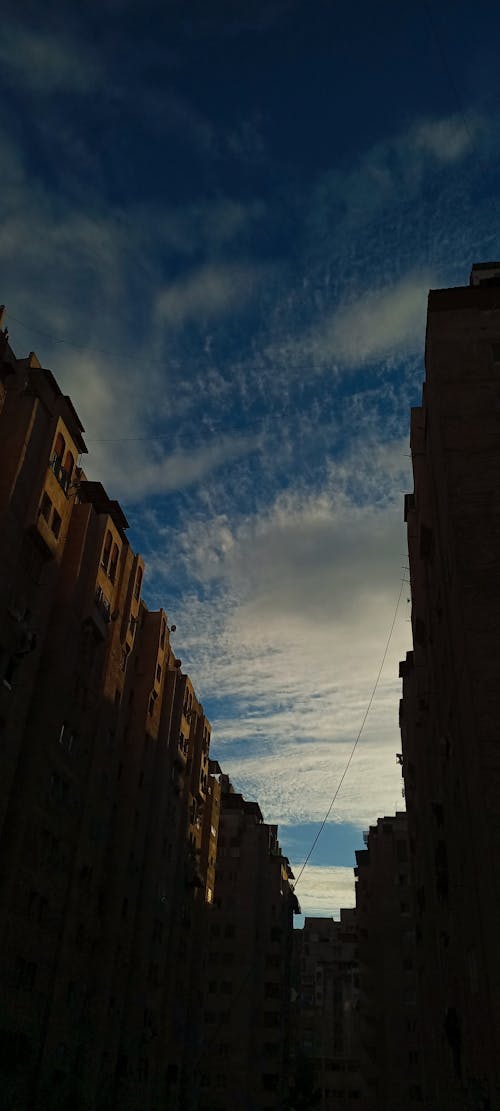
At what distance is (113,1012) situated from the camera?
46375 mm

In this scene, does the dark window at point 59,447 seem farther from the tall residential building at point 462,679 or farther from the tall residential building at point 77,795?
the tall residential building at point 462,679

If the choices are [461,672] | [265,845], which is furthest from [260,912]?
[461,672]

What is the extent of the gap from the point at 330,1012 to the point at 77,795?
120 metres

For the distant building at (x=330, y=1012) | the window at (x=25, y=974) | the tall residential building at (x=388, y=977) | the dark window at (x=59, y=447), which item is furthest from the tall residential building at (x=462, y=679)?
the distant building at (x=330, y=1012)

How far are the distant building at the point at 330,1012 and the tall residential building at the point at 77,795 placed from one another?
64.3 m

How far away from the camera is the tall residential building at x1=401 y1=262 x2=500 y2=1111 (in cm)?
2523

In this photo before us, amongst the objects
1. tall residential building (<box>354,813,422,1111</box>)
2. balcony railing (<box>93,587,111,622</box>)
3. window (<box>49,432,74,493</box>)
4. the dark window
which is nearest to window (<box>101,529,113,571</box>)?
balcony railing (<box>93,587,111,622</box>)

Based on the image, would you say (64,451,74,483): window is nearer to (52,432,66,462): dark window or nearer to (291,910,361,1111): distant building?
(52,432,66,462): dark window

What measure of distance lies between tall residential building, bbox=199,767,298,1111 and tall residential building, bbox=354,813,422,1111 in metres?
10.0

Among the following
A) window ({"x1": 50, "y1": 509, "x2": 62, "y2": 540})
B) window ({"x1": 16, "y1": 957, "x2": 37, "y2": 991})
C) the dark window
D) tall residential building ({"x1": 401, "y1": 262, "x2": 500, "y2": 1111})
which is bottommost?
window ({"x1": 16, "y1": 957, "x2": 37, "y2": 991})

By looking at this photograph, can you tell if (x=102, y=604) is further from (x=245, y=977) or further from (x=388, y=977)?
(x=245, y=977)

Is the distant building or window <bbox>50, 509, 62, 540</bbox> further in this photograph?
the distant building

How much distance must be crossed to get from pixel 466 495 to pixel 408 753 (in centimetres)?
3432

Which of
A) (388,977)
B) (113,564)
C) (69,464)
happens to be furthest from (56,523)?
(388,977)
